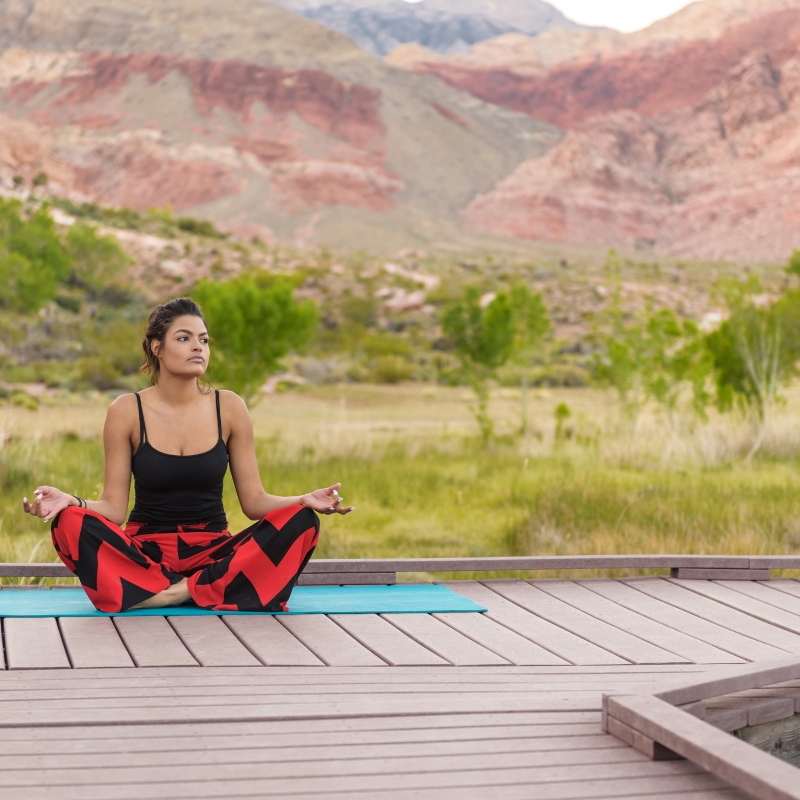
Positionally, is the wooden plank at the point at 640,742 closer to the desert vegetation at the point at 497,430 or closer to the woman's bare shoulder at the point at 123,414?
the woman's bare shoulder at the point at 123,414

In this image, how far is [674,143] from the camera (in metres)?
96.9

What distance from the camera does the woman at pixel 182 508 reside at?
3410 mm

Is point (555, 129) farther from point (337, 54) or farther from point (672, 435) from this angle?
point (672, 435)

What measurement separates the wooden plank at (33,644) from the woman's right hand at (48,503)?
36 cm

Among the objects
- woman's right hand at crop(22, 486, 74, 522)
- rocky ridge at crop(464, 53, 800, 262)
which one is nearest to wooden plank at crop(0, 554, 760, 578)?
woman's right hand at crop(22, 486, 74, 522)

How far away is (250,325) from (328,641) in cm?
848

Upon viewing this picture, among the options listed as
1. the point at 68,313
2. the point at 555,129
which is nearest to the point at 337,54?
the point at 555,129

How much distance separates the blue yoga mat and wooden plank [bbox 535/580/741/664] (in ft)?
1.43

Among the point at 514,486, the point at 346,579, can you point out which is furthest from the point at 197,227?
the point at 346,579

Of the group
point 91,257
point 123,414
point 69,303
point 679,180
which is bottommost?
point 123,414

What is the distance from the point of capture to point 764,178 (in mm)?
83375

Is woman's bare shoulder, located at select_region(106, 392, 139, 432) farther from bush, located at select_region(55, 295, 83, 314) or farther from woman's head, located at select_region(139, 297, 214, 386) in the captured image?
bush, located at select_region(55, 295, 83, 314)

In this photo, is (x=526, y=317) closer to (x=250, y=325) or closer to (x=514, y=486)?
(x=250, y=325)

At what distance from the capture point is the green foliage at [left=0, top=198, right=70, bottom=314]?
105 feet
